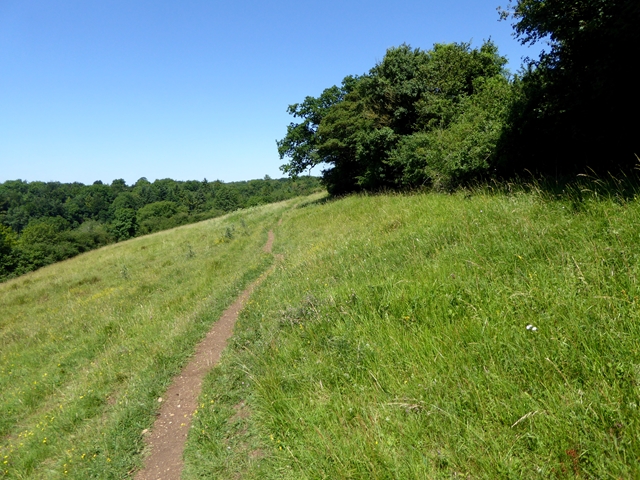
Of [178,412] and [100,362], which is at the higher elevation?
[100,362]

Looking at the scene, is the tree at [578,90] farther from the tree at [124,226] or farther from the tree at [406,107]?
the tree at [124,226]

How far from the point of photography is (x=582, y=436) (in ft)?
7.25

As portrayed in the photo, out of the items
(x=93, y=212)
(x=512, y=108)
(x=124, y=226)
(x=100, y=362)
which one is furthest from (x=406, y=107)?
(x=93, y=212)

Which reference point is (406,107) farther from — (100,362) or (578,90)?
(100,362)

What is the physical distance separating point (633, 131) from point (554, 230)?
453 cm

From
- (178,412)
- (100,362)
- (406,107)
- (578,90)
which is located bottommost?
(178,412)

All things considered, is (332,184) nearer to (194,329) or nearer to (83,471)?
(194,329)

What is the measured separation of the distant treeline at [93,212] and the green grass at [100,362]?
4879 cm

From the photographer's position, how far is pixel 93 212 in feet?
448

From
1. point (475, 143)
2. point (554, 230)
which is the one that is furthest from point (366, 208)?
point (554, 230)

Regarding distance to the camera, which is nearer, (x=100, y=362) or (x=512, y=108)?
(x=100, y=362)

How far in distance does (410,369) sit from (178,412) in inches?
142

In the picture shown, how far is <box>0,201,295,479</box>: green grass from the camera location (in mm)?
4762

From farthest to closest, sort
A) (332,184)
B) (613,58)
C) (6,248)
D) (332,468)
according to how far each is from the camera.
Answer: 1. (6,248)
2. (332,184)
3. (613,58)
4. (332,468)
